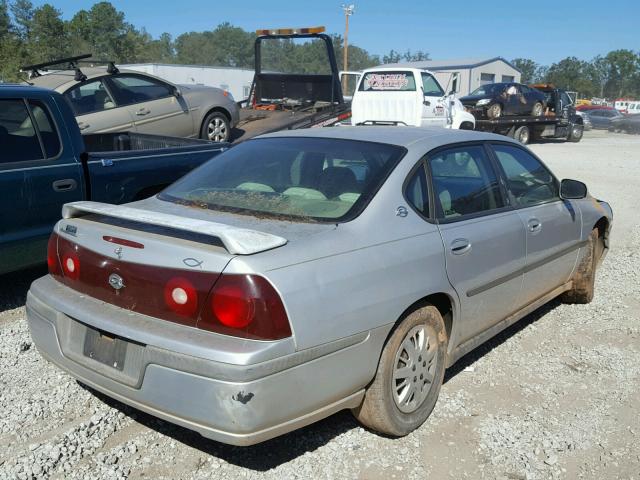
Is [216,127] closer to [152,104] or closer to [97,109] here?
[152,104]

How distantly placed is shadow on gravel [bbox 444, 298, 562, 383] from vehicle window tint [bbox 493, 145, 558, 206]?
106 centimetres

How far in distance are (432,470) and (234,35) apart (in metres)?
142

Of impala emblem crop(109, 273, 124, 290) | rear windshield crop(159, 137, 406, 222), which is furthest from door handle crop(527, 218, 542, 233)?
impala emblem crop(109, 273, 124, 290)

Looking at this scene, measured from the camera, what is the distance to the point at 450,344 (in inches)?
139

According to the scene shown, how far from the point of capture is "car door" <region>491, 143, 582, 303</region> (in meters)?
4.15

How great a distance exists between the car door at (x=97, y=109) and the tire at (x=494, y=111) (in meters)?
13.8

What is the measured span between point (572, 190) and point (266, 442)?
2.91 m

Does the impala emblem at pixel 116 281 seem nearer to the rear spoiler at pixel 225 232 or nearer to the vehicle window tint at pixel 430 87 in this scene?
the rear spoiler at pixel 225 232

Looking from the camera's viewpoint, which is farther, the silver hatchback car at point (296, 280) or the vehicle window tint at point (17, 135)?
the vehicle window tint at point (17, 135)

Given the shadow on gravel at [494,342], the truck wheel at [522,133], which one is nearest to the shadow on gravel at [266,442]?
the shadow on gravel at [494,342]

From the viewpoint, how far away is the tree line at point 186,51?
62000 millimetres

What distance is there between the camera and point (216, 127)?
10.7 m

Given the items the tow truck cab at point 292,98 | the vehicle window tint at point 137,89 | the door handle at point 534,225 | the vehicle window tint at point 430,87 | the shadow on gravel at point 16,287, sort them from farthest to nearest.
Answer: the vehicle window tint at point 430,87 < the tow truck cab at point 292,98 < the vehicle window tint at point 137,89 < the shadow on gravel at point 16,287 < the door handle at point 534,225

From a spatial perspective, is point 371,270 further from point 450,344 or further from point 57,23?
point 57,23
